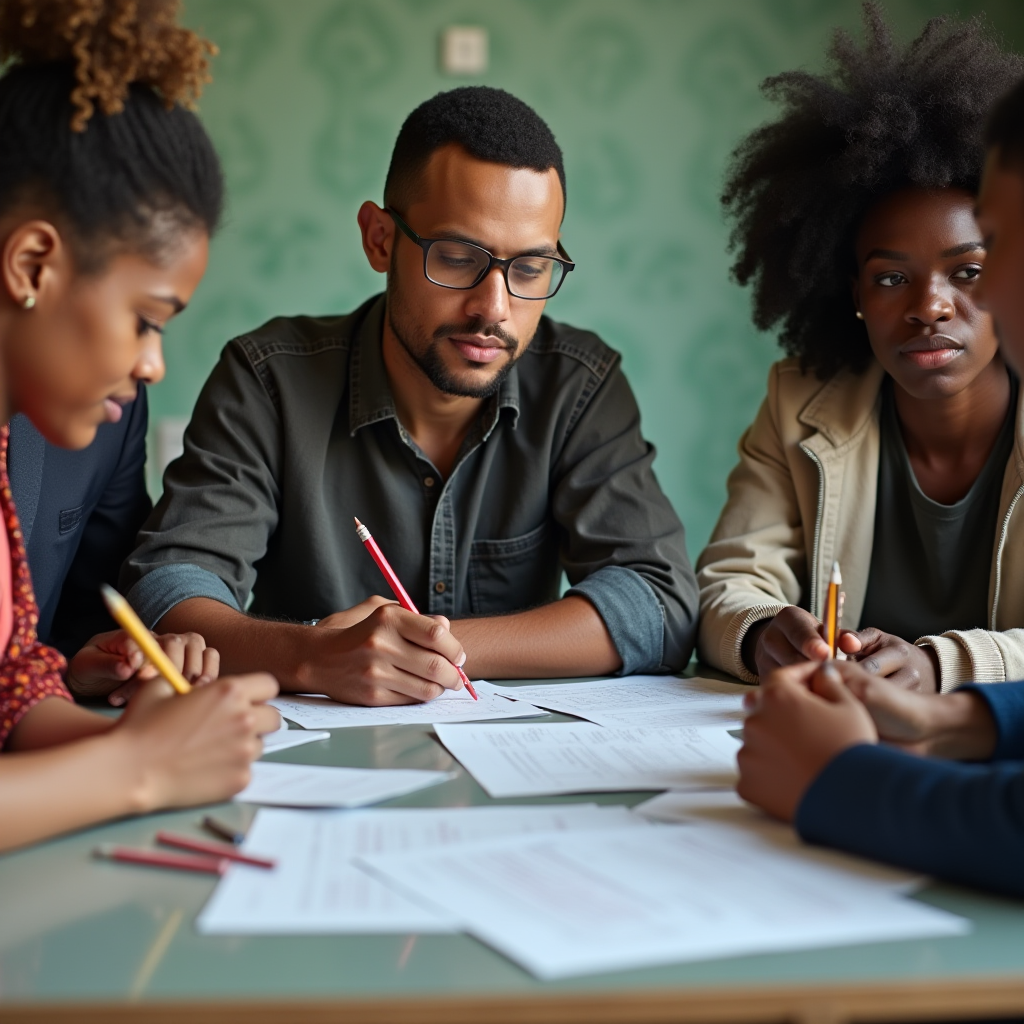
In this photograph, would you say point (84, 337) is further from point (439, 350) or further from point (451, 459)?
point (451, 459)

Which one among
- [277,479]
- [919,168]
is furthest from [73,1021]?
[919,168]

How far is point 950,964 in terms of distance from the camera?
694 millimetres

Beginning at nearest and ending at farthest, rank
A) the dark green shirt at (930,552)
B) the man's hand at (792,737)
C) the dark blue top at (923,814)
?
the dark blue top at (923,814) < the man's hand at (792,737) < the dark green shirt at (930,552)

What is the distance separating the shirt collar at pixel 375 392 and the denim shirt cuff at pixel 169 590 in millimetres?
Answer: 362

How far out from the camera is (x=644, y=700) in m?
1.45

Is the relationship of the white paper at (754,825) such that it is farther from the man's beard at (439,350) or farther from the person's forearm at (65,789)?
the man's beard at (439,350)

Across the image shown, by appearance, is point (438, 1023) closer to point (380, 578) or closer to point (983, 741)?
point (983, 741)

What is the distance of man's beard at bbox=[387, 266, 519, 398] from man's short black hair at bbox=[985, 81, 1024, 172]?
821mm

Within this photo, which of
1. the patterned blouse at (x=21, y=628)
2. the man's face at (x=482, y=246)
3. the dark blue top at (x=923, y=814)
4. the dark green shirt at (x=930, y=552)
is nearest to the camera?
the dark blue top at (x=923, y=814)

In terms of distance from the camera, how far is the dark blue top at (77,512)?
158cm

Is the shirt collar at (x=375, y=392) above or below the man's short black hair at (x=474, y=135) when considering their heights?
below

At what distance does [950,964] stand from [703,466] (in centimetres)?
280

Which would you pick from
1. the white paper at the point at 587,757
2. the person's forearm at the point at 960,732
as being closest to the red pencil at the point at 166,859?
the white paper at the point at 587,757

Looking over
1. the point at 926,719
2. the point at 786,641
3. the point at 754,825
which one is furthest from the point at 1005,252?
the point at 786,641
